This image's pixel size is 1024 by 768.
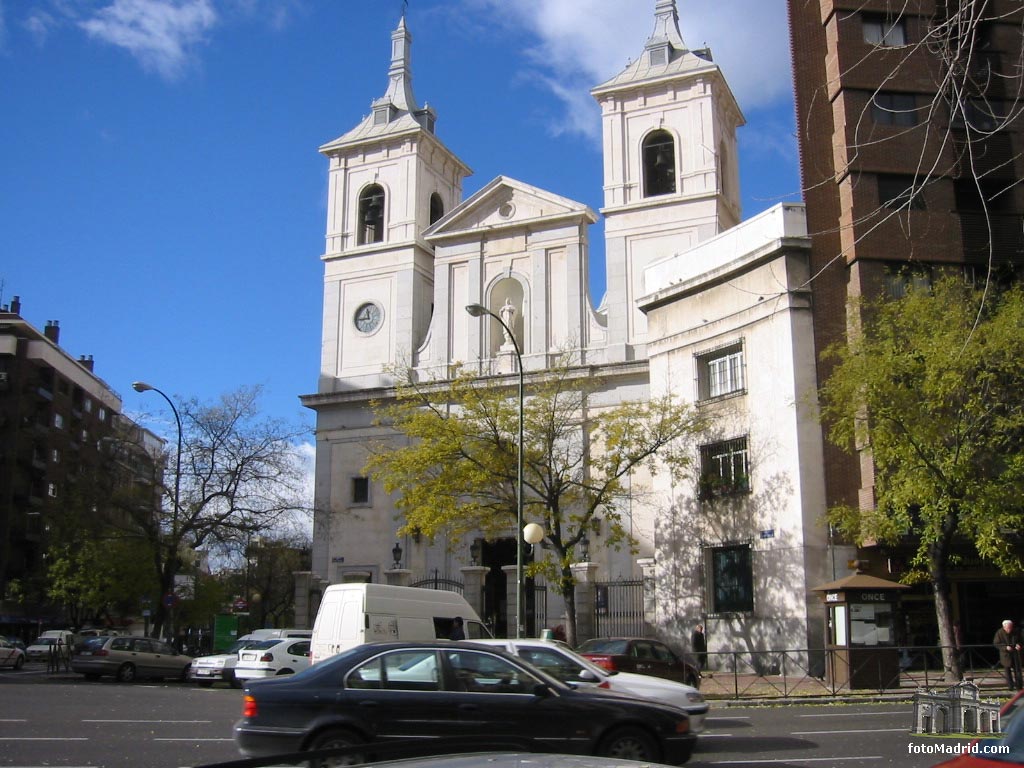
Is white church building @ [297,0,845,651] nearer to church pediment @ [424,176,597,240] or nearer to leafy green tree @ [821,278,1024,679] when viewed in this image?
church pediment @ [424,176,597,240]

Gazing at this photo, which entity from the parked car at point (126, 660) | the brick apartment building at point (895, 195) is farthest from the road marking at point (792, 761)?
the parked car at point (126, 660)

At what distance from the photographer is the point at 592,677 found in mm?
12648

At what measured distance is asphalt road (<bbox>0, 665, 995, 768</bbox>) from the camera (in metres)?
11.6

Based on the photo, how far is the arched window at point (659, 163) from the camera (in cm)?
4075

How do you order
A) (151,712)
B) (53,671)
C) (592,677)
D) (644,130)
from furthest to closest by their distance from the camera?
1. (644,130)
2. (53,671)
3. (151,712)
4. (592,677)

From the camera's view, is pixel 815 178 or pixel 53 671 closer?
pixel 815 178

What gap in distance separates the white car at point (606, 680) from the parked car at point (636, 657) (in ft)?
19.4

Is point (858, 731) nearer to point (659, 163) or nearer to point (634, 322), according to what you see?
point (634, 322)

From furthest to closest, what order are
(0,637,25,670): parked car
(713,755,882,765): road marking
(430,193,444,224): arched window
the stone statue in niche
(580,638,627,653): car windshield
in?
(430,193,444,224): arched window < the stone statue in niche < (0,637,25,670): parked car < (580,638,627,653): car windshield < (713,755,882,765): road marking

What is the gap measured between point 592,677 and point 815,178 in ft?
66.5

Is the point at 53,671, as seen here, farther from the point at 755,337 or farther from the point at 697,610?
the point at 755,337

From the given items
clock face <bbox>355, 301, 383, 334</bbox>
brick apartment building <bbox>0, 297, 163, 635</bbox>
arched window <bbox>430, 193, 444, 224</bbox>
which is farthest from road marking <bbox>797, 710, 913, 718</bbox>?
brick apartment building <bbox>0, 297, 163, 635</bbox>

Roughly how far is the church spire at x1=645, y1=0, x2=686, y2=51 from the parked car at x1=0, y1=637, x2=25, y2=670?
34.1 metres

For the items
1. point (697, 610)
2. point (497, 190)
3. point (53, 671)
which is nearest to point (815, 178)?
point (697, 610)
